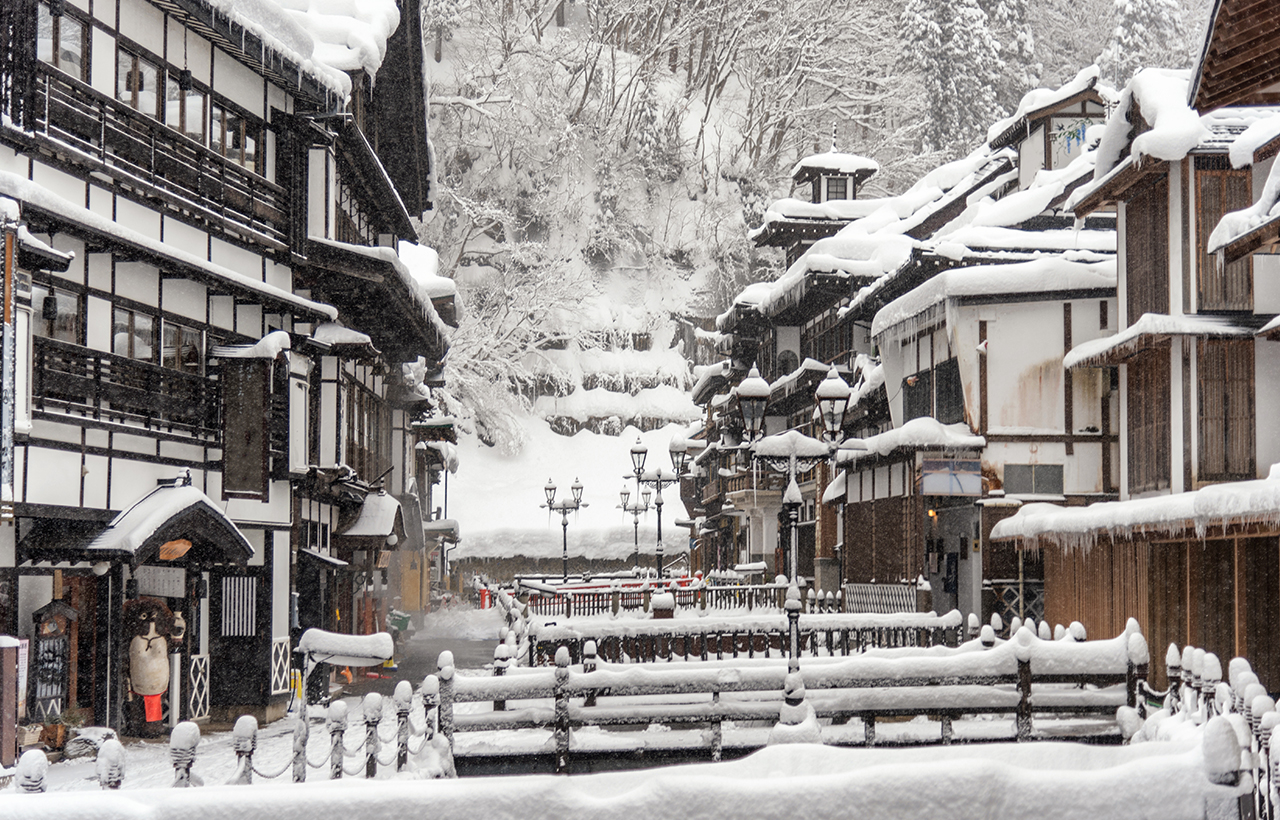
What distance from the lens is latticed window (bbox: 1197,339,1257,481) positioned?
21.8 meters

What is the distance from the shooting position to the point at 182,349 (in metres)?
19.5

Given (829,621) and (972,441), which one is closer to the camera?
(829,621)

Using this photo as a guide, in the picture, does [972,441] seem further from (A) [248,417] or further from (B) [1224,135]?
(A) [248,417]

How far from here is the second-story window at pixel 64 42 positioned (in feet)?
52.4

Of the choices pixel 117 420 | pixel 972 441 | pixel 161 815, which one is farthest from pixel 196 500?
pixel 972 441

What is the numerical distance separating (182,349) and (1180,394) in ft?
56.4

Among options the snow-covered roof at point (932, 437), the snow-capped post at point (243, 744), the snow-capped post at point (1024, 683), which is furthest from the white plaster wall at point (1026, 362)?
the snow-capped post at point (243, 744)

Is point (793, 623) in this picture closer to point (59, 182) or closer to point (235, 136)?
point (59, 182)

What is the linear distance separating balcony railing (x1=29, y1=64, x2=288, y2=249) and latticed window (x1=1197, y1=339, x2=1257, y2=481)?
1674 centimetres

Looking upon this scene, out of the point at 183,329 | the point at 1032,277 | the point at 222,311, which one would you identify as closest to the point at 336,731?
the point at 183,329

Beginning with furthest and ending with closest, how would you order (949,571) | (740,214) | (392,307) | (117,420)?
(740,214) → (949,571) → (392,307) → (117,420)

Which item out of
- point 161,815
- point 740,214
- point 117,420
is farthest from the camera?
point 740,214

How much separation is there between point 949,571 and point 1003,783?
25243 mm

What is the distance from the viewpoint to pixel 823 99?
8356 cm
